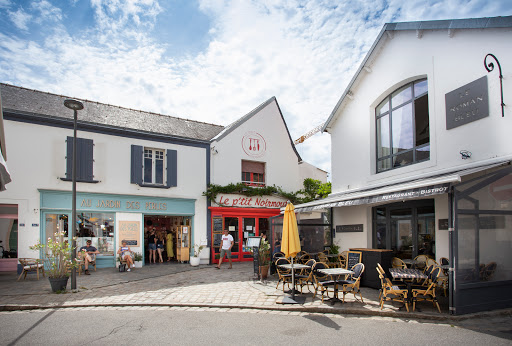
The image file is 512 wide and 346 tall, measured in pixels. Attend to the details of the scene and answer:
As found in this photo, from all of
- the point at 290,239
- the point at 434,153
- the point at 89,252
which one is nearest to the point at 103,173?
the point at 89,252

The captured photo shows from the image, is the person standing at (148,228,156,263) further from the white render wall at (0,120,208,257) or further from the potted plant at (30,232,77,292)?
the potted plant at (30,232,77,292)

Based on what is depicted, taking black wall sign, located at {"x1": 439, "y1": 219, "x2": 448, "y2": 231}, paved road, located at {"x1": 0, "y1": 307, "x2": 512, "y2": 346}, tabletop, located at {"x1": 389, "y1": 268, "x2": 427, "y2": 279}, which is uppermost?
black wall sign, located at {"x1": 439, "y1": 219, "x2": 448, "y2": 231}

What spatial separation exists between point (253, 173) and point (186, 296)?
9.52 metres

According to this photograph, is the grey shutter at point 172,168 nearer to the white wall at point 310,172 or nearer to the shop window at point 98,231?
the shop window at point 98,231

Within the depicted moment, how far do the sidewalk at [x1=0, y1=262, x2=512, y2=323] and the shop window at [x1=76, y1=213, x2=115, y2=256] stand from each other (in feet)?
6.11

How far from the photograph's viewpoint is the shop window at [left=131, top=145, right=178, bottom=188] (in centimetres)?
1444

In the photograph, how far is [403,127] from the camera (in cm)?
1014

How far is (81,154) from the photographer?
43.3 ft

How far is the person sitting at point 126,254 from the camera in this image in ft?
41.1

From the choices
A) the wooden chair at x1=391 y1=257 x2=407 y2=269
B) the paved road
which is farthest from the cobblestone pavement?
the wooden chair at x1=391 y1=257 x2=407 y2=269

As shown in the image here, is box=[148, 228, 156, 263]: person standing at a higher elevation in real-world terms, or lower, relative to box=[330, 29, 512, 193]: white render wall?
lower

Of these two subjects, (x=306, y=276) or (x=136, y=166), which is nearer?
(x=306, y=276)

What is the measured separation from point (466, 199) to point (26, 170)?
506 inches

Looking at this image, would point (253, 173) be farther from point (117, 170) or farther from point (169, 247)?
point (117, 170)
